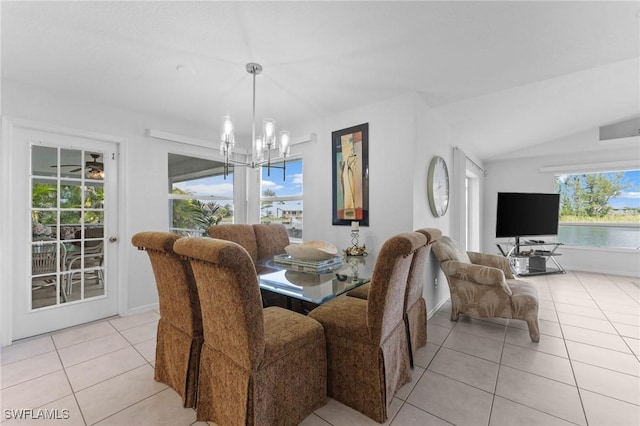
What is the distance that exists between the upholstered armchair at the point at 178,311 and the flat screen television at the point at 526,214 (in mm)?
4939

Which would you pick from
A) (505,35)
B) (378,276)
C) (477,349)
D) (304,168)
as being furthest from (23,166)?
(477,349)

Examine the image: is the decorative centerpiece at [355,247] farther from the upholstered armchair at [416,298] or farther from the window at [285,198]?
the window at [285,198]

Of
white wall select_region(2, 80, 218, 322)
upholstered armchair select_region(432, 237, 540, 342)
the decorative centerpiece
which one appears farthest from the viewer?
the decorative centerpiece

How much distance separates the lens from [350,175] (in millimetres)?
3139

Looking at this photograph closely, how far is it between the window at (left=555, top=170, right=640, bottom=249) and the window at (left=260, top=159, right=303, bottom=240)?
17.6 ft

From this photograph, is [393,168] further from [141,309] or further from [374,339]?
[141,309]

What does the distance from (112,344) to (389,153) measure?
10.6 feet

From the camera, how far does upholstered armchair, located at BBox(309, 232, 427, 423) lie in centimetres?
145

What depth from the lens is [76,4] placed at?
156 cm

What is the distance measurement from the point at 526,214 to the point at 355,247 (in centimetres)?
385

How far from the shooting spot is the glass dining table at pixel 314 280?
1.65 meters

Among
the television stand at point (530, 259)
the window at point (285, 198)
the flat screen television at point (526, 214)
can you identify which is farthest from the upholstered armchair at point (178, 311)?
the television stand at point (530, 259)

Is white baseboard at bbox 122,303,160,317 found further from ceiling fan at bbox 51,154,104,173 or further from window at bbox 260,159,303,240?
window at bbox 260,159,303,240

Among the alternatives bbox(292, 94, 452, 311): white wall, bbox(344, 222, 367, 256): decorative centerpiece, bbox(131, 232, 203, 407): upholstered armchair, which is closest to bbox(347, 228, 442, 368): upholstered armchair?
bbox(344, 222, 367, 256): decorative centerpiece
